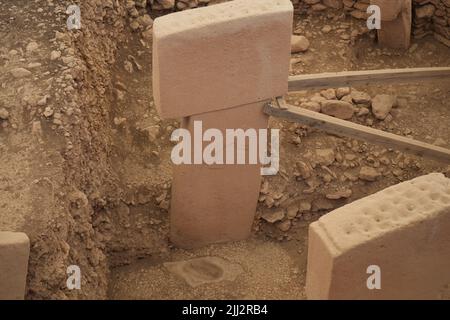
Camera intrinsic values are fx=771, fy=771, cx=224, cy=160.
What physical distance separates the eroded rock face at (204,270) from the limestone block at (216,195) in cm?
22

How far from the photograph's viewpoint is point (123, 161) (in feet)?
20.2

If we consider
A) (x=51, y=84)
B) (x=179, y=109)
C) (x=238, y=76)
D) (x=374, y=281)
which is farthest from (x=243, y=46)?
(x=374, y=281)

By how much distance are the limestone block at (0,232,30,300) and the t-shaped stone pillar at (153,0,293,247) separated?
52.8 inches

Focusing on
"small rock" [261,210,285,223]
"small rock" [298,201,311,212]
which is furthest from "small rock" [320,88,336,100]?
"small rock" [261,210,285,223]

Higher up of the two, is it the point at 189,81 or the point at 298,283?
the point at 189,81

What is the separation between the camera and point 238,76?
17.4ft

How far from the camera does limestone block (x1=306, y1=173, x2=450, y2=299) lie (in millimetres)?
4578

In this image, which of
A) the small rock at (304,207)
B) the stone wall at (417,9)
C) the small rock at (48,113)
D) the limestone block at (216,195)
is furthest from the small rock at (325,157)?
the small rock at (48,113)

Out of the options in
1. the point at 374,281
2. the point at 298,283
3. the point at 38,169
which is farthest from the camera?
the point at 298,283

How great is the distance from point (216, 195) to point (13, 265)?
5.99ft

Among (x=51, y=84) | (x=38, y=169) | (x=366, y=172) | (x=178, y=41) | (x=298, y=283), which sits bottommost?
(x=298, y=283)

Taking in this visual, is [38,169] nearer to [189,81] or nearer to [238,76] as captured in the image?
[189,81]

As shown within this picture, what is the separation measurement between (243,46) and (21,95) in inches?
64.4

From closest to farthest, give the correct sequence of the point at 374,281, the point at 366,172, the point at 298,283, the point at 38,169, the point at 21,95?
1. the point at 374,281
2. the point at 38,169
3. the point at 21,95
4. the point at 298,283
5. the point at 366,172
